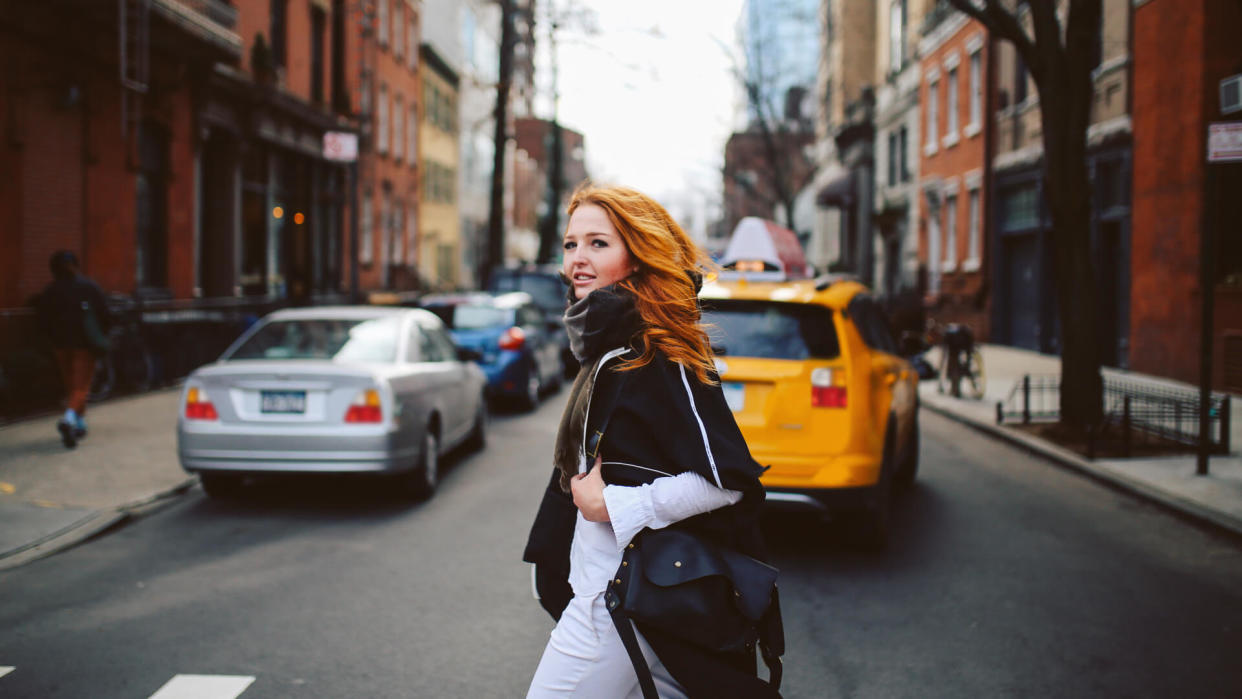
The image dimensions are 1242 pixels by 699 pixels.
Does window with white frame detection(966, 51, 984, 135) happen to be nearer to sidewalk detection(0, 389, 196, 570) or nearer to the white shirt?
sidewalk detection(0, 389, 196, 570)

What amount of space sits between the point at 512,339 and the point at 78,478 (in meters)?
6.37

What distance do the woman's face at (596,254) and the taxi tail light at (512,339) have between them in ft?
38.6

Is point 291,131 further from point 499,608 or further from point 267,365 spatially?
point 499,608

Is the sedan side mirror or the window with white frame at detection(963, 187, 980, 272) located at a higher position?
the window with white frame at detection(963, 187, 980, 272)

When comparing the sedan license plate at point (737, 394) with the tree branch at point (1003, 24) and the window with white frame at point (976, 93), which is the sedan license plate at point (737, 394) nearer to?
the tree branch at point (1003, 24)

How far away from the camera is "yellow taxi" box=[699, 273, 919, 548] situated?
655cm

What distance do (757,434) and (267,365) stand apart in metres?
3.68

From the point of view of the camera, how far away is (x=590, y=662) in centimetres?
246

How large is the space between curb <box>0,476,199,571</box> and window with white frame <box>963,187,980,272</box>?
2304cm

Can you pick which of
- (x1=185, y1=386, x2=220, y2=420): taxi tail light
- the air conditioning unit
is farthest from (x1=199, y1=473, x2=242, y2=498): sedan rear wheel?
the air conditioning unit

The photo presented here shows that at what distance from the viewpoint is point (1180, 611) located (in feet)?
18.6

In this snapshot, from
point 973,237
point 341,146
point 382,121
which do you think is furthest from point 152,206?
point 973,237

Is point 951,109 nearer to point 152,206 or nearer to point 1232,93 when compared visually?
point 152,206

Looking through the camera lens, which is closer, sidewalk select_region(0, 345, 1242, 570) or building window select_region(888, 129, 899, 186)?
sidewalk select_region(0, 345, 1242, 570)
